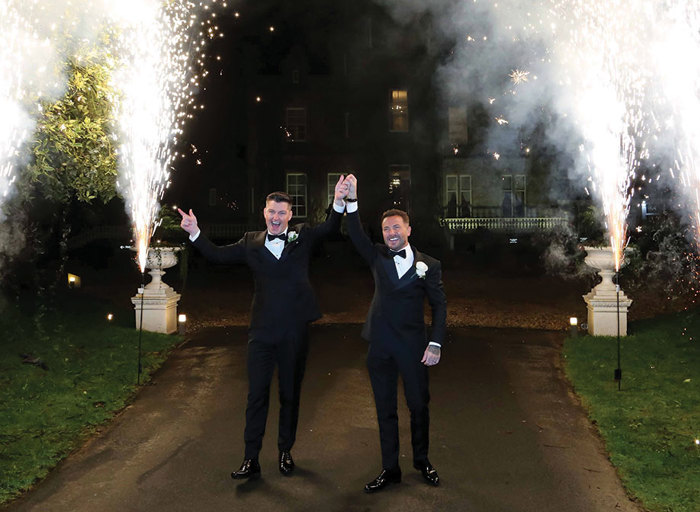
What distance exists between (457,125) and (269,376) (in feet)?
85.7

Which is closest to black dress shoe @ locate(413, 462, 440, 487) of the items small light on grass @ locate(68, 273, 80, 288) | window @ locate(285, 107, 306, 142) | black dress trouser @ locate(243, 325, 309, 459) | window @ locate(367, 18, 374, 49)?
black dress trouser @ locate(243, 325, 309, 459)

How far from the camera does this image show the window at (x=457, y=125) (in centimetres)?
2922

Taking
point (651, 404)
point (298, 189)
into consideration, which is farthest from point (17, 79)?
point (298, 189)

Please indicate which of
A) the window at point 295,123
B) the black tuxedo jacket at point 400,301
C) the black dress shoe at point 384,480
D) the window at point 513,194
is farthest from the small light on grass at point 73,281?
the window at point 513,194

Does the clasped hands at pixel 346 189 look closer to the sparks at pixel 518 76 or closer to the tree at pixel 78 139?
the tree at pixel 78 139

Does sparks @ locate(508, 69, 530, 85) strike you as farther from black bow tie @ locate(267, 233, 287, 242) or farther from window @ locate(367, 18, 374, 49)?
black bow tie @ locate(267, 233, 287, 242)

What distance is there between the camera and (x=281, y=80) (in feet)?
97.0

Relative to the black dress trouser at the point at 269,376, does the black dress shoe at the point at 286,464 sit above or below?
below

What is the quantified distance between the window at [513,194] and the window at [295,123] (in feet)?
33.7

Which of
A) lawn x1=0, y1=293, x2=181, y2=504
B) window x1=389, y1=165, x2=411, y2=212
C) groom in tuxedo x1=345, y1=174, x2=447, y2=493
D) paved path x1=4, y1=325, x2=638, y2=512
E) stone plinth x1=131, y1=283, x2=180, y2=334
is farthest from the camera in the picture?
window x1=389, y1=165, x2=411, y2=212

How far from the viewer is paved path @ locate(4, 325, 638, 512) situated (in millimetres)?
4582

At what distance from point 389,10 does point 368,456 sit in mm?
30603

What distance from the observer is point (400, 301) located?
16.0 feet

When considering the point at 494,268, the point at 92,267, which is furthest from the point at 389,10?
the point at 92,267
